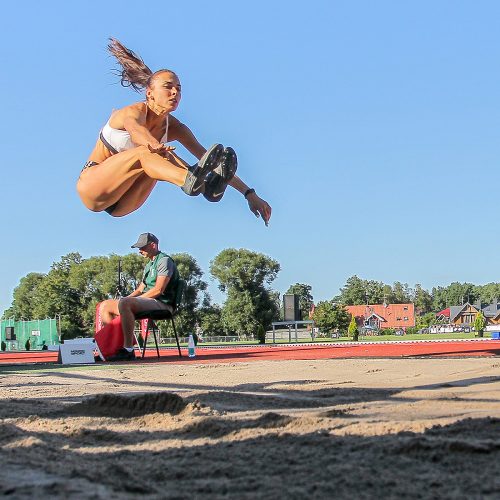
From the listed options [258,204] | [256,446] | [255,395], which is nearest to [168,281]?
Result: [258,204]

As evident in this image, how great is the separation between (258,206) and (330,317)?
5414cm

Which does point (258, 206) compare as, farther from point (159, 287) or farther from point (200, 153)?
point (159, 287)

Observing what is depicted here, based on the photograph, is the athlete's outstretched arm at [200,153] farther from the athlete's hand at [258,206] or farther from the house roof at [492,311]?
the house roof at [492,311]

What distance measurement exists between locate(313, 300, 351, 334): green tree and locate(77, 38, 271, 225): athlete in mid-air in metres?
54.0

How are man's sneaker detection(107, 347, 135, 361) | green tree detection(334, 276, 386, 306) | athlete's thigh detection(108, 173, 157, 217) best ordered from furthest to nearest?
green tree detection(334, 276, 386, 306)
man's sneaker detection(107, 347, 135, 361)
athlete's thigh detection(108, 173, 157, 217)

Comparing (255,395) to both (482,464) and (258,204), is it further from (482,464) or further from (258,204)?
(482,464)

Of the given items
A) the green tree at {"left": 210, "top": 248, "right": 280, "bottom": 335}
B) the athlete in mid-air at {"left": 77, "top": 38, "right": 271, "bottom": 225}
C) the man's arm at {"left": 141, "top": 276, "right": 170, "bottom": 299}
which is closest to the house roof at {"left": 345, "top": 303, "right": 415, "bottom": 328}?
the green tree at {"left": 210, "top": 248, "right": 280, "bottom": 335}

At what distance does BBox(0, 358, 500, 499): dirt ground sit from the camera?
7.46 ft

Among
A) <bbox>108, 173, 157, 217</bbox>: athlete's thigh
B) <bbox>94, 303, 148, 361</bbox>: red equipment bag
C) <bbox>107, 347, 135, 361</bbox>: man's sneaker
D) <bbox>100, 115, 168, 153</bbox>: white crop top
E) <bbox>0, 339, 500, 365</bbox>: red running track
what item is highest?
<bbox>100, 115, 168, 153</bbox>: white crop top

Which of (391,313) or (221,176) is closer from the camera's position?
(221,176)

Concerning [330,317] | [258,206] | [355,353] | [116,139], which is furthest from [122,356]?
[330,317]

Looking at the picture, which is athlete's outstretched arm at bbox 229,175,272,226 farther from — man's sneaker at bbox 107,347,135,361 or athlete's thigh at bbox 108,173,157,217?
man's sneaker at bbox 107,347,135,361

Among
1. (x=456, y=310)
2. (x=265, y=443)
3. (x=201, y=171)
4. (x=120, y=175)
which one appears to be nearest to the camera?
(x=265, y=443)

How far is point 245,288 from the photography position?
63.7 metres
